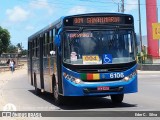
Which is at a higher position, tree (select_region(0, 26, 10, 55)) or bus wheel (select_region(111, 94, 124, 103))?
tree (select_region(0, 26, 10, 55))

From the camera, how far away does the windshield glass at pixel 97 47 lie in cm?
1436

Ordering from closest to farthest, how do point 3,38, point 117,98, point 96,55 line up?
point 96,55 < point 117,98 < point 3,38

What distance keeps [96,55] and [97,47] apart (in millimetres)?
267

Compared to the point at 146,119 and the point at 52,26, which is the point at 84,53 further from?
the point at 146,119

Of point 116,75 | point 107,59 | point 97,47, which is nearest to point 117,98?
point 116,75

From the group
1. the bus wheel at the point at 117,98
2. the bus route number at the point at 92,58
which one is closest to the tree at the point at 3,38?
the bus wheel at the point at 117,98

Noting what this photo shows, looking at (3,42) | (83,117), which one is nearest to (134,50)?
(83,117)

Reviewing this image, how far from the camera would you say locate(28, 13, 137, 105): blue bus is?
1427 centimetres

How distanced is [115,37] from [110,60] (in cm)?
82

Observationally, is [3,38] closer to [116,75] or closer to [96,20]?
[96,20]

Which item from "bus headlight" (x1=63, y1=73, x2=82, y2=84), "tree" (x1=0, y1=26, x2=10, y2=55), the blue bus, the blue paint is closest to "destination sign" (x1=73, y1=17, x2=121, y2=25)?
the blue bus

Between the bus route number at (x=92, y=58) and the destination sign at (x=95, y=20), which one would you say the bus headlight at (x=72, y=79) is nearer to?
the bus route number at (x=92, y=58)

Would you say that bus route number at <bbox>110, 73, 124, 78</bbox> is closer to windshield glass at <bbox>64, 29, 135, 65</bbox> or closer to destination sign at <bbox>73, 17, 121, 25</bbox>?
windshield glass at <bbox>64, 29, 135, 65</bbox>

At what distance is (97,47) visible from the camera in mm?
14477
